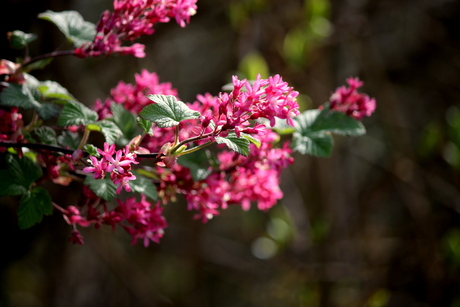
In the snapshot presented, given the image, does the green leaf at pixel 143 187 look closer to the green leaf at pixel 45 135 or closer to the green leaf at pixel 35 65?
the green leaf at pixel 45 135

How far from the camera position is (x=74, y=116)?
0.60 meters

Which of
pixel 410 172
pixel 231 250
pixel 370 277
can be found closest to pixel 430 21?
pixel 410 172

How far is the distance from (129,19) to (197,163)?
0.25 meters

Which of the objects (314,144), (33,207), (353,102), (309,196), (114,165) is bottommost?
(33,207)

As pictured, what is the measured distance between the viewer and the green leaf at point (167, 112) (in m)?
0.52

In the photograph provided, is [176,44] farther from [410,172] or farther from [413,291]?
[413,291]

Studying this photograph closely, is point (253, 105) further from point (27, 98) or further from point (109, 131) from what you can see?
point (27, 98)

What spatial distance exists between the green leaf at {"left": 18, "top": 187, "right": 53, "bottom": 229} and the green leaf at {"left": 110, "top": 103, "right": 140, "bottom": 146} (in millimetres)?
137

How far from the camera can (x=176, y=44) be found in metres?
3.04

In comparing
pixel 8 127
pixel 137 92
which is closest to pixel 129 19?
pixel 137 92

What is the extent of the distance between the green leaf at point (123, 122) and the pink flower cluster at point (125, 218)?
98 millimetres

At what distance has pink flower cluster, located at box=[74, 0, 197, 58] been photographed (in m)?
0.66

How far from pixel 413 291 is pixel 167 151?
226 cm

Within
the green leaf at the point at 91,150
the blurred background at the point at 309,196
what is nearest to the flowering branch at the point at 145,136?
the green leaf at the point at 91,150
